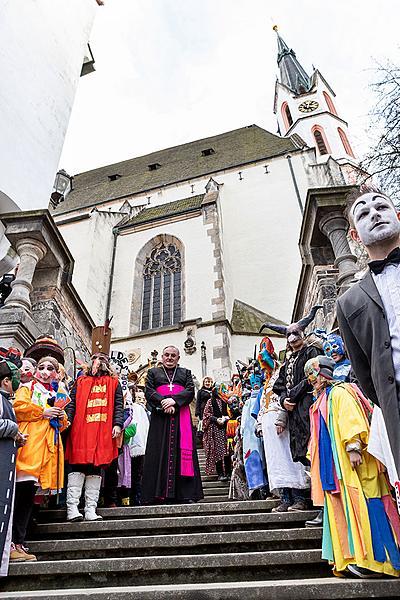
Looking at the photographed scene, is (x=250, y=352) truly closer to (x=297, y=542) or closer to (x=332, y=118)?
(x=297, y=542)

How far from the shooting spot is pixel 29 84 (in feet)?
35.9

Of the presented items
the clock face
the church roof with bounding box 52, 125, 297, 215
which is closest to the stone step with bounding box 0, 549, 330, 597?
the church roof with bounding box 52, 125, 297, 215

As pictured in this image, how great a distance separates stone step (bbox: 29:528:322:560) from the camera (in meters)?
3.11

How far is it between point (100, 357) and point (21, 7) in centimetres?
1057

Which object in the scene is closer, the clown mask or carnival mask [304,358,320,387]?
carnival mask [304,358,320,387]

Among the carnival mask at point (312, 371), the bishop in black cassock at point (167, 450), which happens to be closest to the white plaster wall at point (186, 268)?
the bishop in black cassock at point (167, 450)

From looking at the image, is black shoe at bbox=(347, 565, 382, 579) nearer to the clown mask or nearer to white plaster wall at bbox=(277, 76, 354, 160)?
the clown mask

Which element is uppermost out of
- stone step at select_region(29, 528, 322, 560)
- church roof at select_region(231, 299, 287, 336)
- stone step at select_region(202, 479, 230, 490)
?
church roof at select_region(231, 299, 287, 336)

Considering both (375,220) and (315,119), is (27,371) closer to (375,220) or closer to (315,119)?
(375,220)

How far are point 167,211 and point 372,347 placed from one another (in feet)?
59.2

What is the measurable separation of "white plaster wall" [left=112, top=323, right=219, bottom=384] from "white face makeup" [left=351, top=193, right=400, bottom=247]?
1165cm

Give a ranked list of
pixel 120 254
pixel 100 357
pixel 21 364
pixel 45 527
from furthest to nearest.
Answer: pixel 120 254 < pixel 100 357 < pixel 21 364 < pixel 45 527

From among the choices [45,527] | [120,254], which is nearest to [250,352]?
[120,254]

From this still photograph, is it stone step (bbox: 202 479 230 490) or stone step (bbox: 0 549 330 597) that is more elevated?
stone step (bbox: 202 479 230 490)
